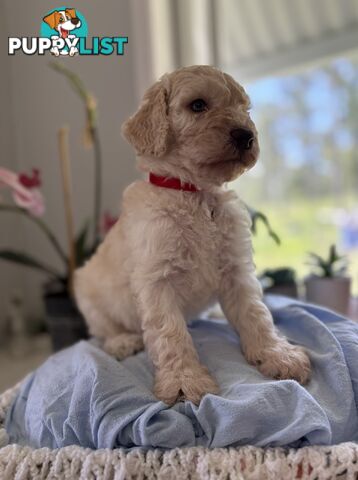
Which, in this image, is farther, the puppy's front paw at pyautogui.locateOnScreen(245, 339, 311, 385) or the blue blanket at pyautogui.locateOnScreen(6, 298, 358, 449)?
the puppy's front paw at pyautogui.locateOnScreen(245, 339, 311, 385)

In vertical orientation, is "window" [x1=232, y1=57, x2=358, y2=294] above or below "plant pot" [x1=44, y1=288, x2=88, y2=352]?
above

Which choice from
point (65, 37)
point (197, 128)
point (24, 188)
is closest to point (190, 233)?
point (197, 128)

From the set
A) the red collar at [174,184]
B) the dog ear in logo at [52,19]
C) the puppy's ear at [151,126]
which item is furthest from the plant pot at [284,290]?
the dog ear in logo at [52,19]

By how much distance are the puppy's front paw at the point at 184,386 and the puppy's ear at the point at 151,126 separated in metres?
0.47

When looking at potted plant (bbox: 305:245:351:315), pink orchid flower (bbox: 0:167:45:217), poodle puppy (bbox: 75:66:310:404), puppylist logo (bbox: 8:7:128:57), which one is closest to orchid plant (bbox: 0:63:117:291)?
pink orchid flower (bbox: 0:167:45:217)

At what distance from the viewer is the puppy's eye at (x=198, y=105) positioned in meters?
1.03

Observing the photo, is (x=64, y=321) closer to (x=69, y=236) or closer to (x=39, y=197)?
(x=69, y=236)

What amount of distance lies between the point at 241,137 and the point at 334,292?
0.86m

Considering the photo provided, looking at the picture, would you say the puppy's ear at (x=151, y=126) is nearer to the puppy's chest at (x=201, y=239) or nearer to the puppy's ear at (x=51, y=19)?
the puppy's chest at (x=201, y=239)

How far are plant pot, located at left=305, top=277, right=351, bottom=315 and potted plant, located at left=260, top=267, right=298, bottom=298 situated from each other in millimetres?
82

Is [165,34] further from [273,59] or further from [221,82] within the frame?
[221,82]

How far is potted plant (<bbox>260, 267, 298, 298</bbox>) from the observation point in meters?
1.70

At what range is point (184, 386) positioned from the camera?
950 millimetres

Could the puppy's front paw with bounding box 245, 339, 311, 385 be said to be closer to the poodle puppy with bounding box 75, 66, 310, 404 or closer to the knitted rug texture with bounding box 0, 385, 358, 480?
the poodle puppy with bounding box 75, 66, 310, 404
